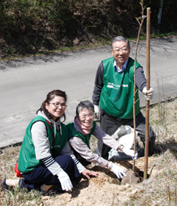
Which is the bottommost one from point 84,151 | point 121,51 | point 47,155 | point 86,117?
point 84,151

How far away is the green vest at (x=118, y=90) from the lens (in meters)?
3.04

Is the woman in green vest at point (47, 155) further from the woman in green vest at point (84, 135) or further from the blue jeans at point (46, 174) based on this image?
the woman in green vest at point (84, 135)

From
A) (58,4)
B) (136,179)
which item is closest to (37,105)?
(136,179)

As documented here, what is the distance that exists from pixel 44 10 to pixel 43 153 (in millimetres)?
9956

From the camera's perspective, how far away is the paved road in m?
5.35

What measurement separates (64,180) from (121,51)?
60.3 inches

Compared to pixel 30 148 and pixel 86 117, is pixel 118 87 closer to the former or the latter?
pixel 86 117

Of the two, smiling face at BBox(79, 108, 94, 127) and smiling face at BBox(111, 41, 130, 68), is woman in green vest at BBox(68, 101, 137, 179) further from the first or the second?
smiling face at BBox(111, 41, 130, 68)

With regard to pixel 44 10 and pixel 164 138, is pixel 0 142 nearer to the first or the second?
pixel 164 138

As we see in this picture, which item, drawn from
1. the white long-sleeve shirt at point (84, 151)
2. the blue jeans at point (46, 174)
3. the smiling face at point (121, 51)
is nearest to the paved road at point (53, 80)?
the blue jeans at point (46, 174)

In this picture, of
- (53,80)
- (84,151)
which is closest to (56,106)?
(84,151)

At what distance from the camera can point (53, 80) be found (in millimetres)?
7223

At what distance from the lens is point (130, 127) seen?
3223 millimetres

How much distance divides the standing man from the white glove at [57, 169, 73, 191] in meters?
1.00
